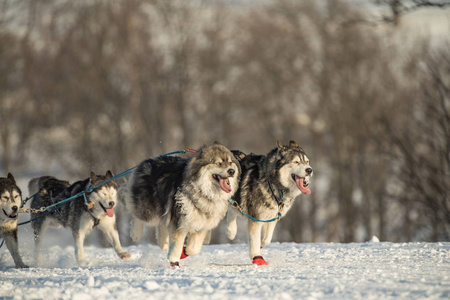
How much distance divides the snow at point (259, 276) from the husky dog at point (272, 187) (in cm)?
54

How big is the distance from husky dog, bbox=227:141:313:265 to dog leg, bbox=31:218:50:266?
3.45 m

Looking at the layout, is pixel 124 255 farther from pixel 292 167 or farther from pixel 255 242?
pixel 292 167

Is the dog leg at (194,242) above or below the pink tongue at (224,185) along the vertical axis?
below

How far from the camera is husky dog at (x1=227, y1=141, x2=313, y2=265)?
327 inches

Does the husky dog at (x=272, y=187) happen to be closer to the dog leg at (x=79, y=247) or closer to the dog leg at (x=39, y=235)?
the dog leg at (x=79, y=247)

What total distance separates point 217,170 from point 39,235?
12.9 ft

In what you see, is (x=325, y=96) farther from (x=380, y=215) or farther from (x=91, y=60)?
(x=91, y=60)

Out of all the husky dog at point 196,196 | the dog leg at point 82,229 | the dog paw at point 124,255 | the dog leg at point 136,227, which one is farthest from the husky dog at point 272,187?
the dog leg at point 82,229

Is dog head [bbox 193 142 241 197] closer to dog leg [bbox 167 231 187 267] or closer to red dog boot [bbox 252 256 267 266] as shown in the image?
dog leg [bbox 167 231 187 267]

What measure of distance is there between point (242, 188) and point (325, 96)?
748 inches

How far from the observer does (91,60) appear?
25.6 m

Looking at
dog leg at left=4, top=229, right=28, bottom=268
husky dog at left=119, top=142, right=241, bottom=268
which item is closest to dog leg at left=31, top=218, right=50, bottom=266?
dog leg at left=4, top=229, right=28, bottom=268

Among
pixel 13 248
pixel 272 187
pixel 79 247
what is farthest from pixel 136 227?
pixel 272 187

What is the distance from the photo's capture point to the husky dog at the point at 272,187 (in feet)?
27.2
